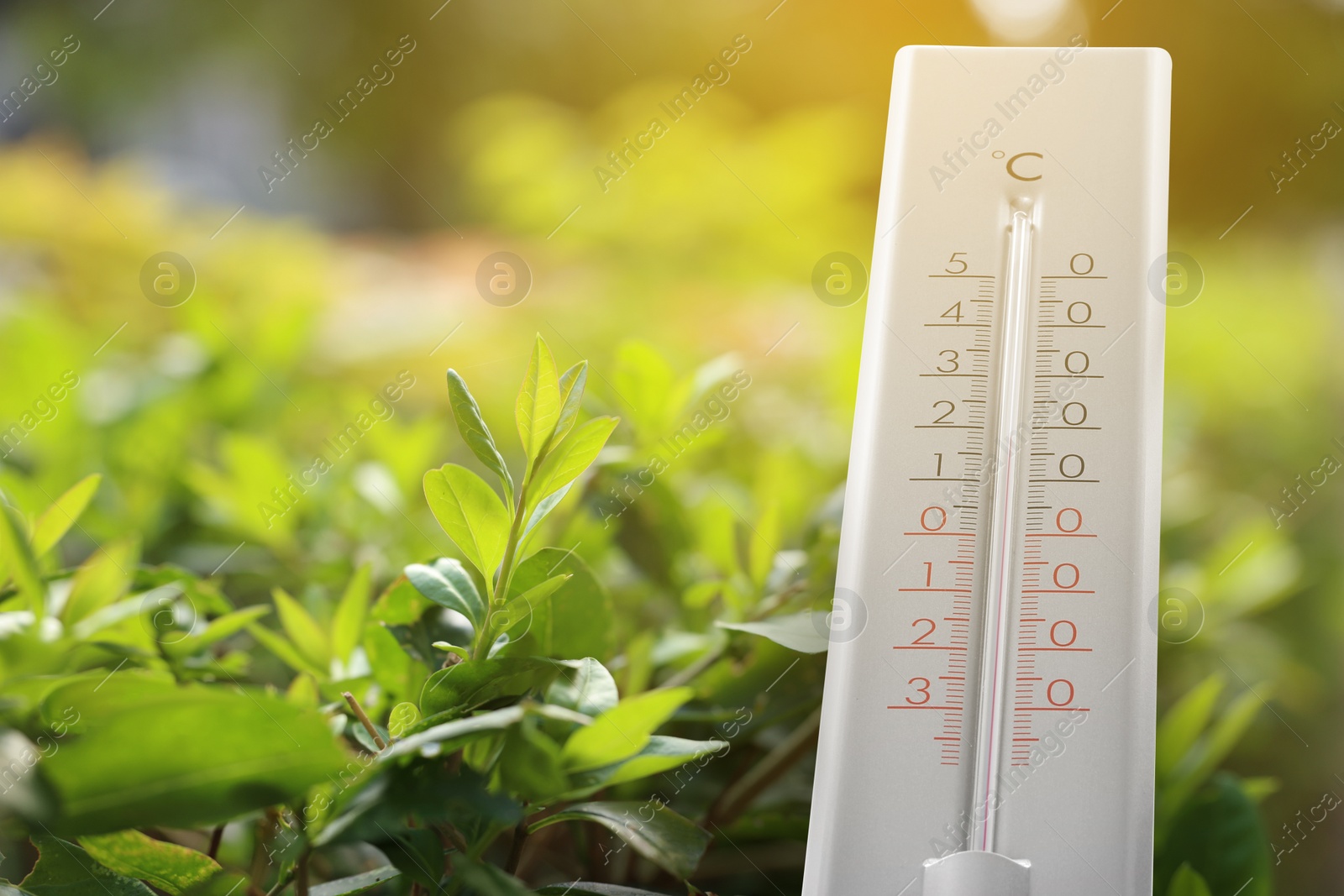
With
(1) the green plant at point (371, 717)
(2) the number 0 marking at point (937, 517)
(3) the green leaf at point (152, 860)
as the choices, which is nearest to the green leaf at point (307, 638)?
(1) the green plant at point (371, 717)

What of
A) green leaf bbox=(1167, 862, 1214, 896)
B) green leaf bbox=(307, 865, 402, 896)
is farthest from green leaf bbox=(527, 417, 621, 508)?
green leaf bbox=(1167, 862, 1214, 896)

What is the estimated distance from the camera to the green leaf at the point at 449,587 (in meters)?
0.23

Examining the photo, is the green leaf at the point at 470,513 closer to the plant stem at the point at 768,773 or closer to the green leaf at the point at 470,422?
the green leaf at the point at 470,422

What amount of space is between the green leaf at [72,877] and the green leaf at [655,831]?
0.10 meters

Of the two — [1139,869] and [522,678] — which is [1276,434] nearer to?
[1139,869]

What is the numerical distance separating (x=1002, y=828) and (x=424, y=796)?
6.5 inches

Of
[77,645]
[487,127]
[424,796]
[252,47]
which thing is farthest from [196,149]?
[424,796]

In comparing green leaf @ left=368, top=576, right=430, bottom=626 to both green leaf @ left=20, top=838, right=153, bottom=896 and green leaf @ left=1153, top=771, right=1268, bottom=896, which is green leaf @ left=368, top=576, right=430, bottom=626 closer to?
green leaf @ left=20, top=838, right=153, bottom=896

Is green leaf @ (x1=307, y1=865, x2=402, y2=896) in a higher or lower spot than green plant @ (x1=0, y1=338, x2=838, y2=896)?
lower

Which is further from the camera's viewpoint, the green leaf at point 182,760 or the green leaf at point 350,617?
the green leaf at point 350,617

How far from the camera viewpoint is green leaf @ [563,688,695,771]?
22cm

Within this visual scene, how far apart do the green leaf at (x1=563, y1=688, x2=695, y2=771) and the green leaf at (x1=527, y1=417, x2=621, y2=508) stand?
6cm

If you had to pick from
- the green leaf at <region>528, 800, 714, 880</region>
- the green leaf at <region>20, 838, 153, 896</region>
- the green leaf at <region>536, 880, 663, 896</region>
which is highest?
the green leaf at <region>528, 800, 714, 880</region>

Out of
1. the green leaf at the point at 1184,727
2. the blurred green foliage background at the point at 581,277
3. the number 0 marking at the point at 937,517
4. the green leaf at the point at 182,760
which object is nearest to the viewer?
the green leaf at the point at 182,760
